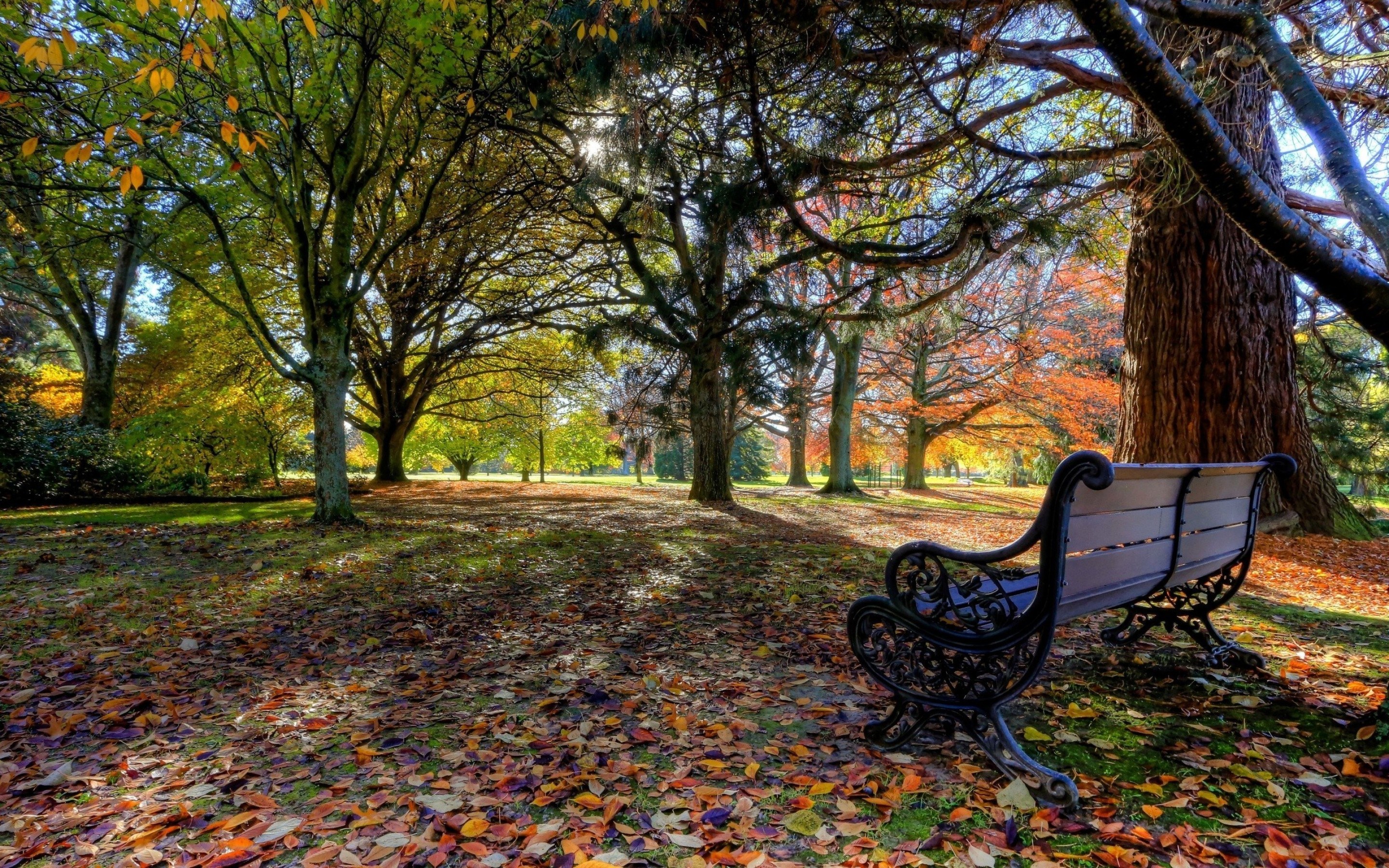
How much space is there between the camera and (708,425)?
10992 mm

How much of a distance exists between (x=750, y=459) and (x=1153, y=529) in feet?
121

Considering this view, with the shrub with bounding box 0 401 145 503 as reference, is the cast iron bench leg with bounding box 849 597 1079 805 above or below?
below

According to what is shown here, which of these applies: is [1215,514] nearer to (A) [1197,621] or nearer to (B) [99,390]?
(A) [1197,621]

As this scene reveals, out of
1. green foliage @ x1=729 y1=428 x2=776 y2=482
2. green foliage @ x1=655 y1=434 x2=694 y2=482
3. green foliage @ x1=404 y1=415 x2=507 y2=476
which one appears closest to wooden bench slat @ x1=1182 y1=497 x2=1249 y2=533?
green foliage @ x1=404 y1=415 x2=507 y2=476

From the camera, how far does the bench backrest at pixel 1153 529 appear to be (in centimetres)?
209

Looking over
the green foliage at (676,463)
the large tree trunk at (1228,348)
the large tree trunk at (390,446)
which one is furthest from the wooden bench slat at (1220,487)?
the green foliage at (676,463)

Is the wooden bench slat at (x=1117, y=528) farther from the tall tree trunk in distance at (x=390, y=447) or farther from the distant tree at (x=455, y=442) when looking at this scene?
the distant tree at (x=455, y=442)

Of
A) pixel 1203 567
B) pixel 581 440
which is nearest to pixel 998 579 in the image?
pixel 1203 567

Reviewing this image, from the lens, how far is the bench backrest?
6.86 feet

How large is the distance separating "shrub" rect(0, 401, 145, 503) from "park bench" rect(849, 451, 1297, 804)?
13.9m

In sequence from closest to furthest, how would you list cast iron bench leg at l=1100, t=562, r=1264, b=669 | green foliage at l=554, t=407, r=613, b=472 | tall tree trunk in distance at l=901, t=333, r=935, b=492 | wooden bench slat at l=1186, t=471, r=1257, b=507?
wooden bench slat at l=1186, t=471, r=1257, b=507 < cast iron bench leg at l=1100, t=562, r=1264, b=669 < tall tree trunk in distance at l=901, t=333, r=935, b=492 < green foliage at l=554, t=407, r=613, b=472

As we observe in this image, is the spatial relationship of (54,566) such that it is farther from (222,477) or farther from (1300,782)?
(222,477)

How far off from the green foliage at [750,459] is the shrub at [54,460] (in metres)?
26.8

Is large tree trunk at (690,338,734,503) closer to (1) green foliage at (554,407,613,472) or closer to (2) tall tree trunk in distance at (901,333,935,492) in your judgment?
(1) green foliage at (554,407,613,472)
